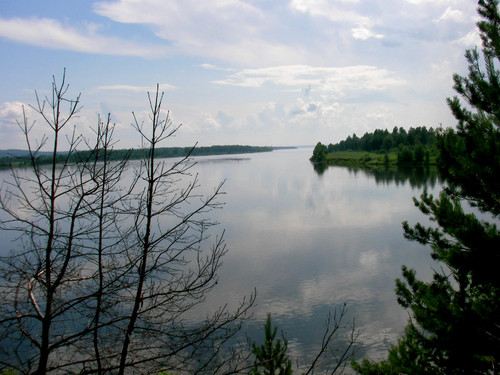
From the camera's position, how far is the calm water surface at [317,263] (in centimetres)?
1329

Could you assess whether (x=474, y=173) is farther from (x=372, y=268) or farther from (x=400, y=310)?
(x=372, y=268)

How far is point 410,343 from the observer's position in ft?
22.5

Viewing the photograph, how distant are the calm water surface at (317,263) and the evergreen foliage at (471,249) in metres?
5.56

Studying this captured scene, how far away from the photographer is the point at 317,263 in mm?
18812

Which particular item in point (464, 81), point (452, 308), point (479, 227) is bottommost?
point (452, 308)

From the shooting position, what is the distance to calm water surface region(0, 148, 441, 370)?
1329 cm

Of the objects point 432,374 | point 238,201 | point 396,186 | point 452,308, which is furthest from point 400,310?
point 396,186

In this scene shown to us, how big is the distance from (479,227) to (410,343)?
2.52m

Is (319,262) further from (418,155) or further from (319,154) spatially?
(319,154)

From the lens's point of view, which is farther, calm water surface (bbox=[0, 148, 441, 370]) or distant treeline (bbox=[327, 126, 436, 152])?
distant treeline (bbox=[327, 126, 436, 152])

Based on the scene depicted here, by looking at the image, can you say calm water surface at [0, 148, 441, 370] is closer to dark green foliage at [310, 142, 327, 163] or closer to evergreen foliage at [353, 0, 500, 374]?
evergreen foliage at [353, 0, 500, 374]

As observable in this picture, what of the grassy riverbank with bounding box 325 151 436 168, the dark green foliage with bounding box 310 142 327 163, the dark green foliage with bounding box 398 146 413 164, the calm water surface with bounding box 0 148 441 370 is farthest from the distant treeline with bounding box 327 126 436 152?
the calm water surface with bounding box 0 148 441 370

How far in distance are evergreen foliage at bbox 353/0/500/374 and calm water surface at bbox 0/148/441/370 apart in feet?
18.2

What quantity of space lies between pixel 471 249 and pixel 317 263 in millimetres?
13374
